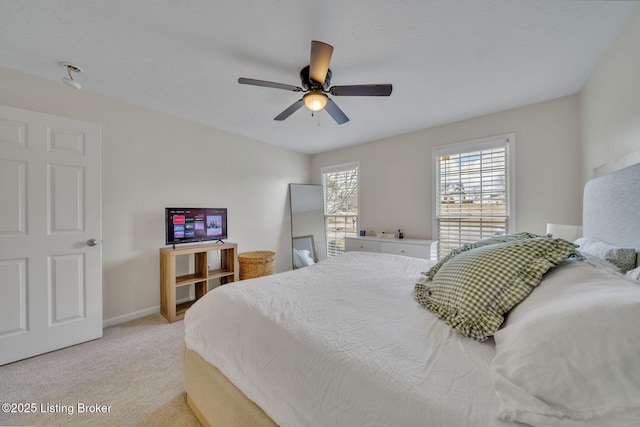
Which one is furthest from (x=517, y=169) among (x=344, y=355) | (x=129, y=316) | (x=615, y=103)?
(x=129, y=316)

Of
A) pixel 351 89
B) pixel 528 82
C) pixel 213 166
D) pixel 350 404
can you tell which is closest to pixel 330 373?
pixel 350 404

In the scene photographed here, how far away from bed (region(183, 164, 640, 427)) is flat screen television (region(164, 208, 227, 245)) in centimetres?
174

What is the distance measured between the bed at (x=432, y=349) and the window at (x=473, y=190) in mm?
1402

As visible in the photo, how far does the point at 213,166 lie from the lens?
3.53 m

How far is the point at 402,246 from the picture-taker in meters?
3.34

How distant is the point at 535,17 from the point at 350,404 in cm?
238

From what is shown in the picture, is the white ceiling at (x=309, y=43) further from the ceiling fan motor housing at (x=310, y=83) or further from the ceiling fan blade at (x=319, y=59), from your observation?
the ceiling fan blade at (x=319, y=59)

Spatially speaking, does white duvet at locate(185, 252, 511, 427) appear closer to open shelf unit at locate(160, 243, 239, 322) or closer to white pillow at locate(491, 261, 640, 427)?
white pillow at locate(491, 261, 640, 427)

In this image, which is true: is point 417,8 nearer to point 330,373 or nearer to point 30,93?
point 330,373

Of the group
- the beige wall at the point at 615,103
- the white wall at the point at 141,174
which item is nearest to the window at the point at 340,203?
the white wall at the point at 141,174

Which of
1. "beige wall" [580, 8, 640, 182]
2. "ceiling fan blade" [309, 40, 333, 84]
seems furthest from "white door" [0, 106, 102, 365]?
"beige wall" [580, 8, 640, 182]

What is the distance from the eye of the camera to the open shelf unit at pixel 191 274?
274 cm

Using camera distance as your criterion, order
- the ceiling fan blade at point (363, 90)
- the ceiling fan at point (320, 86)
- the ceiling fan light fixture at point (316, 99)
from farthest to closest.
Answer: the ceiling fan light fixture at point (316, 99), the ceiling fan blade at point (363, 90), the ceiling fan at point (320, 86)

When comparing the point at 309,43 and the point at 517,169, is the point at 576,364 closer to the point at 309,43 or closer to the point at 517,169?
the point at 309,43
